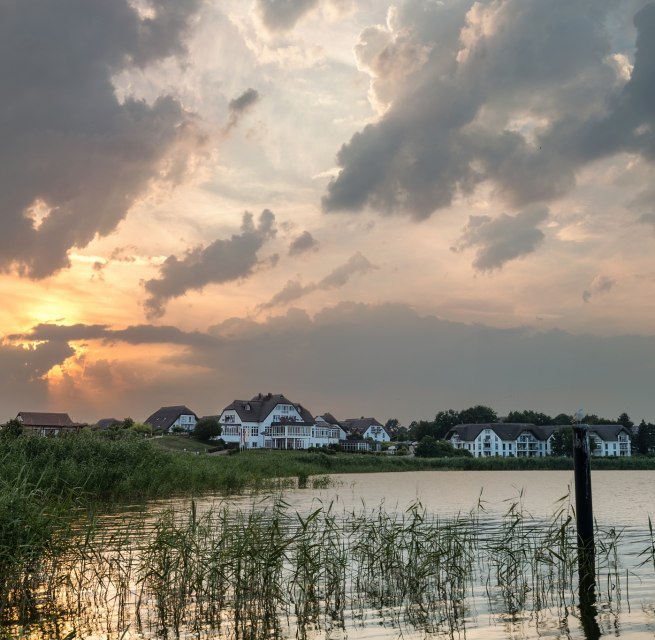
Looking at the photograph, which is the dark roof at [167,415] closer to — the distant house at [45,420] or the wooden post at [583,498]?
the distant house at [45,420]

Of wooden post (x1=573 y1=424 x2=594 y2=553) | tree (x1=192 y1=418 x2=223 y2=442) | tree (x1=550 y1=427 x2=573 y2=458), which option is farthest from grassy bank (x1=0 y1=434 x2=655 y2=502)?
tree (x1=550 y1=427 x2=573 y2=458)

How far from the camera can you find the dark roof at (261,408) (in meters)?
138

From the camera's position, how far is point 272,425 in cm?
13750

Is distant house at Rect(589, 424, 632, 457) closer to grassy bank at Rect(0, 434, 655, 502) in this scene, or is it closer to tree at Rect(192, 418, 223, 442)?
tree at Rect(192, 418, 223, 442)

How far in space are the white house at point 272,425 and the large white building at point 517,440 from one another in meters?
34.7

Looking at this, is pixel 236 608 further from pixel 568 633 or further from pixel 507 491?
pixel 507 491

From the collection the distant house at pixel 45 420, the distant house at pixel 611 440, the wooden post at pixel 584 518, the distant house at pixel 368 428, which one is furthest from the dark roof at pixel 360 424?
the wooden post at pixel 584 518

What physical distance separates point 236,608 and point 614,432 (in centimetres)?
16097

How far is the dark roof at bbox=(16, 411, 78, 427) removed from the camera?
132375 millimetres

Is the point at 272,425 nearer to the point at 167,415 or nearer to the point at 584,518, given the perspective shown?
the point at 167,415

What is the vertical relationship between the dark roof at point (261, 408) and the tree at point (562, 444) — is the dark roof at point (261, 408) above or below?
above

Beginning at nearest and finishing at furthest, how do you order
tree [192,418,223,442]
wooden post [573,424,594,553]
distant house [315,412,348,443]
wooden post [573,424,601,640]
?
1. wooden post [573,424,601,640]
2. wooden post [573,424,594,553]
3. tree [192,418,223,442]
4. distant house [315,412,348,443]

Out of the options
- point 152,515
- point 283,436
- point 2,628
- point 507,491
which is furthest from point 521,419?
point 2,628

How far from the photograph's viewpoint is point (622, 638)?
11.5 m
